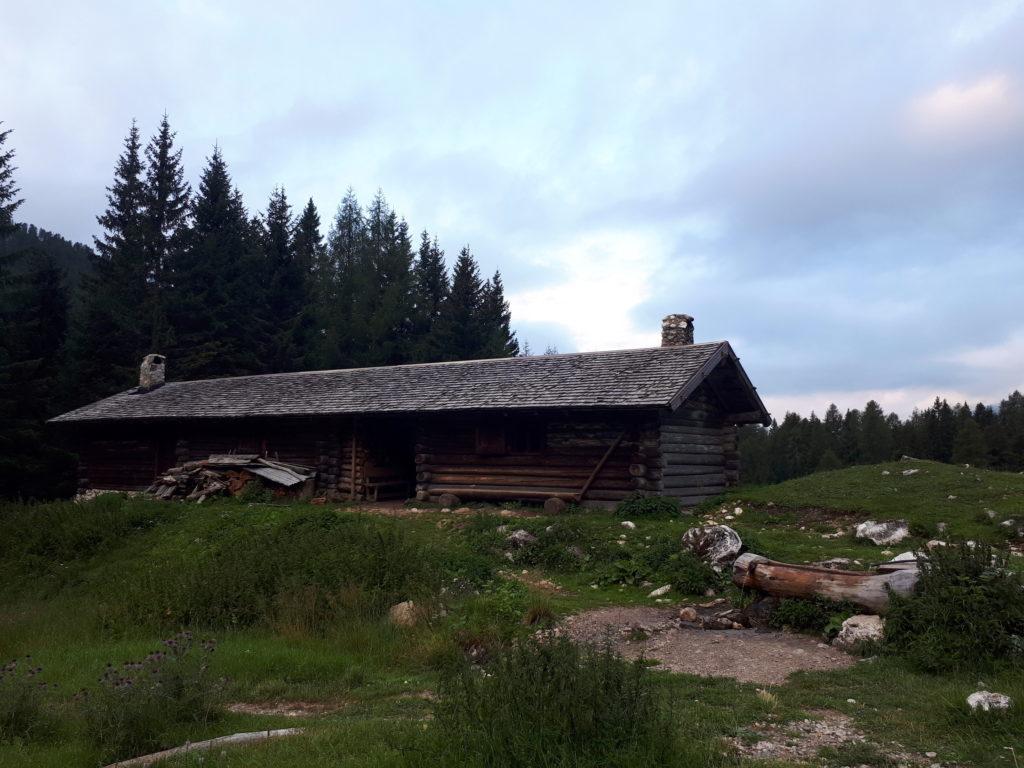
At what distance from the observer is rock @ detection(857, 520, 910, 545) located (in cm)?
1288

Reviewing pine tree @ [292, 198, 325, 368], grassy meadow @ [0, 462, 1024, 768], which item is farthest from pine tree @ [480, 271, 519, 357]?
grassy meadow @ [0, 462, 1024, 768]

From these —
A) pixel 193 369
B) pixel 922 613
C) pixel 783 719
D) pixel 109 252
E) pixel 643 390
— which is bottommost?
pixel 783 719

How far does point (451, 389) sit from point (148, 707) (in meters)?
14.7

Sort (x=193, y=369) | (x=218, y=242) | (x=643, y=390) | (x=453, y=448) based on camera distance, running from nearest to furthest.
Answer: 1. (x=643, y=390)
2. (x=453, y=448)
3. (x=193, y=369)
4. (x=218, y=242)

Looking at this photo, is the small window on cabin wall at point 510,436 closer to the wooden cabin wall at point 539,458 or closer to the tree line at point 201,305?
the wooden cabin wall at point 539,458

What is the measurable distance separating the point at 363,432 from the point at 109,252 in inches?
956

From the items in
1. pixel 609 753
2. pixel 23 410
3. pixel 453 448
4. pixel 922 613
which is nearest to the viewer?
pixel 609 753

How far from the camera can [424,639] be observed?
777 centimetres

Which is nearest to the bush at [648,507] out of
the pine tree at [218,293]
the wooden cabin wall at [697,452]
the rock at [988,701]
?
the wooden cabin wall at [697,452]

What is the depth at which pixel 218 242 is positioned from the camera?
131 feet

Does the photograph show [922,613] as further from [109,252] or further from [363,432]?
[109,252]

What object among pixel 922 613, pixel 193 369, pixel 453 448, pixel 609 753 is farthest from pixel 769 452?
pixel 609 753

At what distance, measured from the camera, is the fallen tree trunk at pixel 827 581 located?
7.37 metres

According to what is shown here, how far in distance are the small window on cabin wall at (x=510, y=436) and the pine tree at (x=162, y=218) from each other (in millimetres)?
22842
